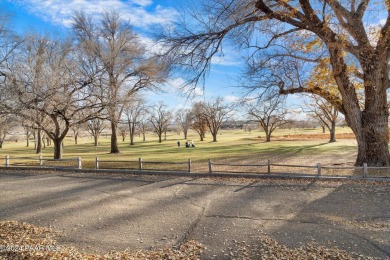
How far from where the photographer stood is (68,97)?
18.9 metres

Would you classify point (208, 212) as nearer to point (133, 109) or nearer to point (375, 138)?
point (375, 138)

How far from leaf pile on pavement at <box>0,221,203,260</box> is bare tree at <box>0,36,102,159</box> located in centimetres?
1464

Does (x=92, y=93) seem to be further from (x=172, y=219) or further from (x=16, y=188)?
(x=172, y=219)

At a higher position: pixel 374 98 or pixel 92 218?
pixel 374 98

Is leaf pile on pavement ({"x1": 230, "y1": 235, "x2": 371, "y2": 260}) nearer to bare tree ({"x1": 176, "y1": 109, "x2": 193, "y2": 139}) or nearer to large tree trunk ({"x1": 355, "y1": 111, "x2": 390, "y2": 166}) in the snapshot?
large tree trunk ({"x1": 355, "y1": 111, "x2": 390, "y2": 166})

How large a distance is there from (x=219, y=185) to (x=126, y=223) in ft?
16.4

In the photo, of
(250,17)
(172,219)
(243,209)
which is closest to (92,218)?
(172,219)

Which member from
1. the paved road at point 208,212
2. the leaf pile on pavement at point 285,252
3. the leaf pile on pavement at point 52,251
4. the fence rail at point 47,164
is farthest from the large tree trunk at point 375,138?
the fence rail at point 47,164

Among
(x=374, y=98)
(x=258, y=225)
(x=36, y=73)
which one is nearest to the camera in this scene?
(x=258, y=225)

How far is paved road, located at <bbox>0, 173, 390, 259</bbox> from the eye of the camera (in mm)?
5566

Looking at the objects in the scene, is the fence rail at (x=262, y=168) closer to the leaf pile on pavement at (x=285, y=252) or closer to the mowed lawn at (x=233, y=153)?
the mowed lawn at (x=233, y=153)

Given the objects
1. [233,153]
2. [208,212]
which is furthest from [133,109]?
[208,212]

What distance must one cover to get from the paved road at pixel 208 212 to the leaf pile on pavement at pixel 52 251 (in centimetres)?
27

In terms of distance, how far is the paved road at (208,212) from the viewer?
557 cm
